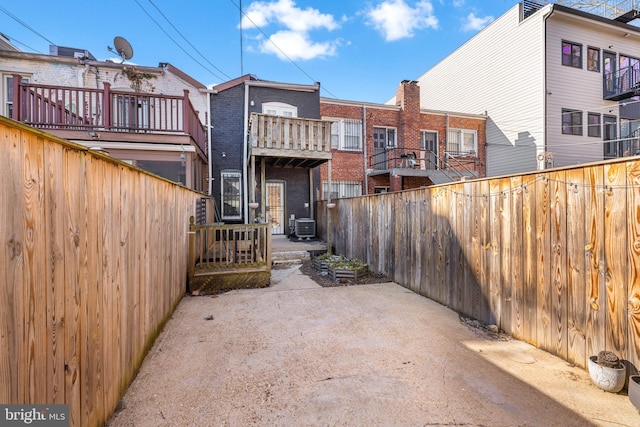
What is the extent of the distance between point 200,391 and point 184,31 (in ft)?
47.0

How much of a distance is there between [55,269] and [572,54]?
18241 millimetres

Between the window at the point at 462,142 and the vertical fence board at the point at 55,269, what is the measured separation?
50.0 feet

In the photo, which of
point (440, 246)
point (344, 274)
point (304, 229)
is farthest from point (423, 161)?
point (440, 246)

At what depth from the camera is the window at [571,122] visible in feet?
41.5

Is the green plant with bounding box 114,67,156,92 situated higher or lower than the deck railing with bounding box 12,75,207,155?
higher

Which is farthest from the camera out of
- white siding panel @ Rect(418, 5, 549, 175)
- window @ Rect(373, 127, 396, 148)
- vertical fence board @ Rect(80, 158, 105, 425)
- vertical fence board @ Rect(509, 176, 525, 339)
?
window @ Rect(373, 127, 396, 148)

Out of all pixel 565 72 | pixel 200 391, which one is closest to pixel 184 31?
pixel 200 391

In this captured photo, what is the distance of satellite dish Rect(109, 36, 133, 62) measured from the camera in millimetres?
9906

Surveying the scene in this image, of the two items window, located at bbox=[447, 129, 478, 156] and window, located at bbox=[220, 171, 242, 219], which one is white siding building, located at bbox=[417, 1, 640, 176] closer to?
window, located at bbox=[447, 129, 478, 156]

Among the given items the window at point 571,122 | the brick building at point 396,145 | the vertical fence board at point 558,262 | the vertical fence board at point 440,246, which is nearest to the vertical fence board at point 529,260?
the vertical fence board at point 558,262

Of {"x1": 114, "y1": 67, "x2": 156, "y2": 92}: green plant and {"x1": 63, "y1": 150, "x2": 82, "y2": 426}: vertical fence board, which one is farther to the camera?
{"x1": 114, "y1": 67, "x2": 156, "y2": 92}: green plant

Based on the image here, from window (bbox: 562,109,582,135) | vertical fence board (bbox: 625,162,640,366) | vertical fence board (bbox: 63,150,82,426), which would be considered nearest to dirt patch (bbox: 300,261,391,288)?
vertical fence board (bbox: 625,162,640,366)

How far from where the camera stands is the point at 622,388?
7.66 feet

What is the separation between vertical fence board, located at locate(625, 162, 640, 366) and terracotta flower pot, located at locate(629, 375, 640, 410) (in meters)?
0.19
